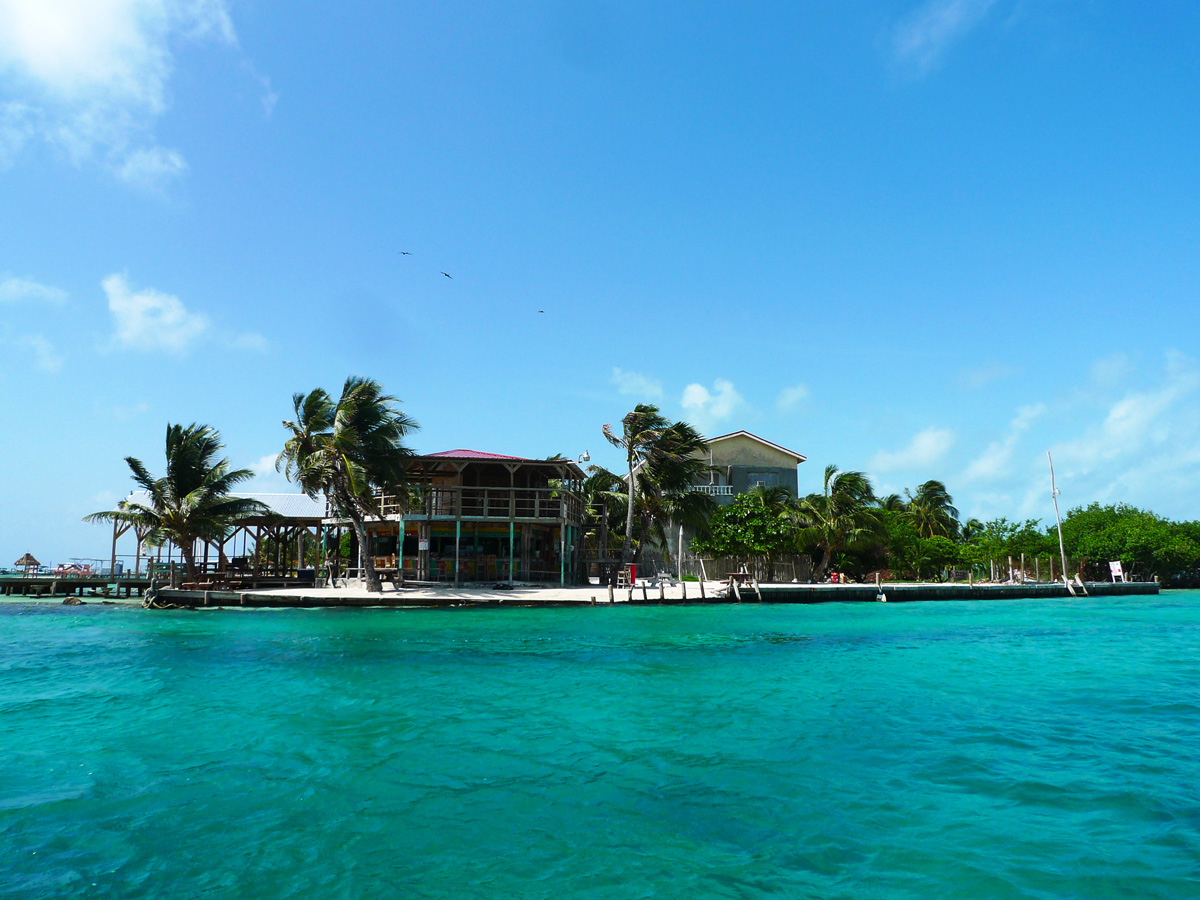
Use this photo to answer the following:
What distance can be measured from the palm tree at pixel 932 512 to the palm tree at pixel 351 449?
1707 inches

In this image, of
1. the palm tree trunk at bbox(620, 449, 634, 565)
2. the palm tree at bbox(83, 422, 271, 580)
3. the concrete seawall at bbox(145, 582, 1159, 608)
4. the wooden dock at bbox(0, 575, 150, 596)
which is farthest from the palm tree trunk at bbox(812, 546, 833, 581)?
the wooden dock at bbox(0, 575, 150, 596)

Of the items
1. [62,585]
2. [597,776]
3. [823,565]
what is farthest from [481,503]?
[597,776]

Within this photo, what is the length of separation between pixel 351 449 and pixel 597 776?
1017 inches

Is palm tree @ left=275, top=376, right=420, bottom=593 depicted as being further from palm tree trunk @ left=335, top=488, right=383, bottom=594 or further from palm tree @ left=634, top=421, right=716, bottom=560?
palm tree @ left=634, top=421, right=716, bottom=560

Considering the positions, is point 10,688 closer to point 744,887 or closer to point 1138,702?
point 744,887

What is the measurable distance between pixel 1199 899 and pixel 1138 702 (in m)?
7.86

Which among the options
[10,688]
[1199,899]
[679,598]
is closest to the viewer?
[1199,899]

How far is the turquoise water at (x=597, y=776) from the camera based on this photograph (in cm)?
532

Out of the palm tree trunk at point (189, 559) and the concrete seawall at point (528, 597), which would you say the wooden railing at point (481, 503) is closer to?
the concrete seawall at point (528, 597)

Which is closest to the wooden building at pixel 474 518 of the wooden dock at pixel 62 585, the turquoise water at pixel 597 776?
the wooden dock at pixel 62 585

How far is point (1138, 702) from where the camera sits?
11.5m

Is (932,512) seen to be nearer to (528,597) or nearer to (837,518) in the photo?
(837,518)

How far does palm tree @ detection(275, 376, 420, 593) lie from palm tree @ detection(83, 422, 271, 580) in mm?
2481

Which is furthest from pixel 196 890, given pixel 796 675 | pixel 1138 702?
pixel 1138 702
